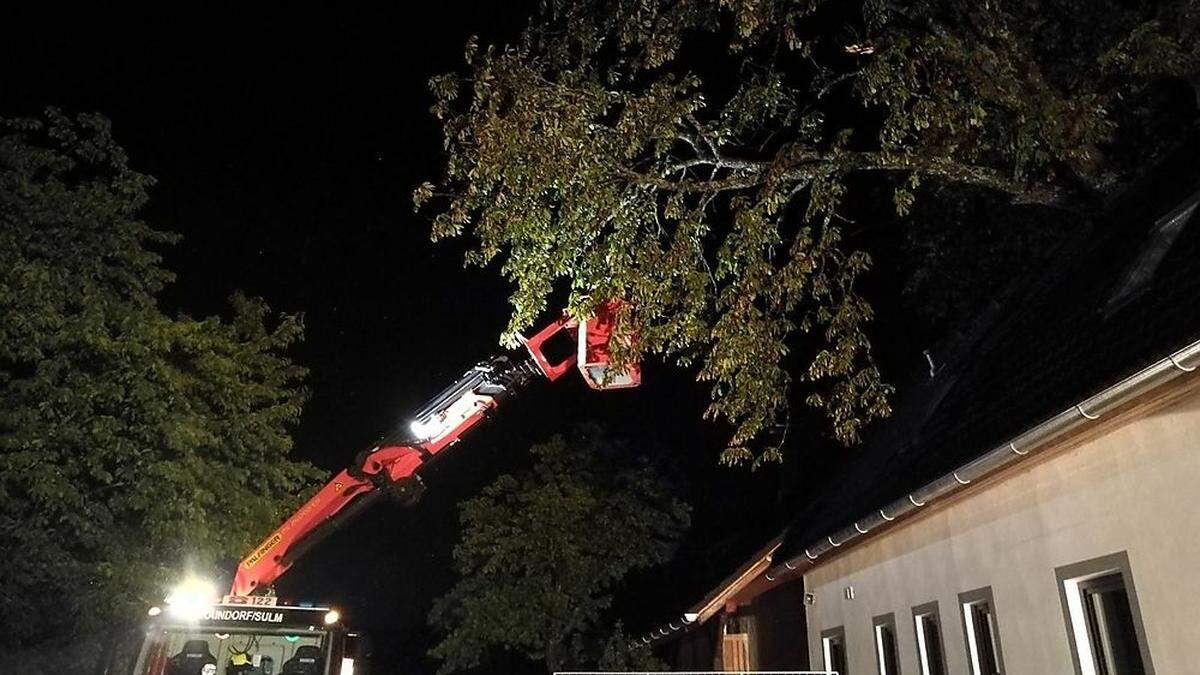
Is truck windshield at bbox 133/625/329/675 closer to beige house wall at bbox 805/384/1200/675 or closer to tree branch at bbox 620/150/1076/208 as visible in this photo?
tree branch at bbox 620/150/1076/208

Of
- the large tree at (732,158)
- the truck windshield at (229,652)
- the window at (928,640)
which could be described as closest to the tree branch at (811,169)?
the large tree at (732,158)

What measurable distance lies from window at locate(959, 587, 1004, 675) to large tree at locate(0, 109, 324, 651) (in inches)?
442

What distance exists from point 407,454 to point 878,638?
18.9ft

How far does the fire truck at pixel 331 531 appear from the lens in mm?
9172

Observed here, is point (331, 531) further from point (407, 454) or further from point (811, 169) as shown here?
point (811, 169)

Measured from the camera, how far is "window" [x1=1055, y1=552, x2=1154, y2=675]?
593 cm

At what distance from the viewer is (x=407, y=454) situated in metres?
11.5

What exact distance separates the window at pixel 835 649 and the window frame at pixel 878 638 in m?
0.92

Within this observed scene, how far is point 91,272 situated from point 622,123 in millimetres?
9695

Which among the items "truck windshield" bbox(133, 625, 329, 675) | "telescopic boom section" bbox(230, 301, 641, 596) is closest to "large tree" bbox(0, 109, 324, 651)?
"telescopic boom section" bbox(230, 301, 641, 596)

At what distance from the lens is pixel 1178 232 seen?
6.68 metres

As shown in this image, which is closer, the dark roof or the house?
the house

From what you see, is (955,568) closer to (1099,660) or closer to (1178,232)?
(1099,660)

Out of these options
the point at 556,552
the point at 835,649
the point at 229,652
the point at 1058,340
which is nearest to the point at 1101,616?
the point at 1058,340
